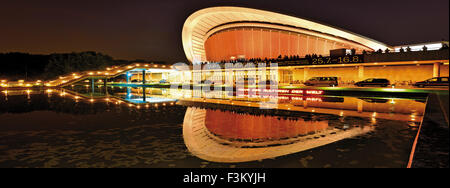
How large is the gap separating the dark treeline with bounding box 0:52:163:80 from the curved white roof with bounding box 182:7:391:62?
96.8 ft

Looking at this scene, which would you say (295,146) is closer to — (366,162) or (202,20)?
(366,162)

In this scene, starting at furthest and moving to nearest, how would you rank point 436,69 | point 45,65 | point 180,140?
1. point 45,65
2. point 436,69
3. point 180,140

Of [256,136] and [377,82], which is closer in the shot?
[256,136]

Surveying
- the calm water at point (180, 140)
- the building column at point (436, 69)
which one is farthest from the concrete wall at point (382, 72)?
the calm water at point (180, 140)

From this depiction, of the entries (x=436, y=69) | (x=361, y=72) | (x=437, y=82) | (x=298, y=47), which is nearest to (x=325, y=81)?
(x=361, y=72)

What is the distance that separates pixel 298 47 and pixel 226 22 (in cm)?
1586

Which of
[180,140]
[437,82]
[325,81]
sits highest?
[325,81]

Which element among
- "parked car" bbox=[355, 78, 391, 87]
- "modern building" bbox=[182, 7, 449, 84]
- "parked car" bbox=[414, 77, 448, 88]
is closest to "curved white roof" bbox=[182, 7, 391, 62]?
"modern building" bbox=[182, 7, 449, 84]

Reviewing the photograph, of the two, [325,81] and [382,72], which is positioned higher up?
[382,72]

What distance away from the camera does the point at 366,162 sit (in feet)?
16.7

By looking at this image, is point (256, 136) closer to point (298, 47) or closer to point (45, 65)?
point (298, 47)

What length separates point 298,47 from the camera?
48062mm

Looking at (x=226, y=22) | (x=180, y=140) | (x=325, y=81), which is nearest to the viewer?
(x=180, y=140)

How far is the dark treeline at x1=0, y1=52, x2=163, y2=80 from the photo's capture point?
235ft
